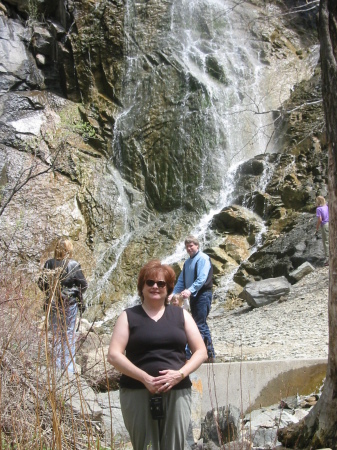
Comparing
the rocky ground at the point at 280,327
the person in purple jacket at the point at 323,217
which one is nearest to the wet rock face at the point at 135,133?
the person in purple jacket at the point at 323,217

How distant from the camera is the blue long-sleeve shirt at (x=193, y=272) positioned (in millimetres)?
6535

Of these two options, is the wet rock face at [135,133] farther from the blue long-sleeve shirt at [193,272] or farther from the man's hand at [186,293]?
the man's hand at [186,293]

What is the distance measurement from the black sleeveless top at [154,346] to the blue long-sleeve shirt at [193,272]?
121 inches

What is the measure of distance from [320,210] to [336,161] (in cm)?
895

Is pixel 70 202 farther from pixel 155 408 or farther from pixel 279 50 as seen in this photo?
pixel 155 408

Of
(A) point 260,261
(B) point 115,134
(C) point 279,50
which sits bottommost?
(A) point 260,261

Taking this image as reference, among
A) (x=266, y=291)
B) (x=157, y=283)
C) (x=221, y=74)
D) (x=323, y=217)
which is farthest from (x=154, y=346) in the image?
(x=221, y=74)

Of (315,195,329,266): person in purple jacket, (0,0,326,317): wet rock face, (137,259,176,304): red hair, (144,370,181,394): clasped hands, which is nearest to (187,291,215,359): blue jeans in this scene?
(137,259,176,304): red hair

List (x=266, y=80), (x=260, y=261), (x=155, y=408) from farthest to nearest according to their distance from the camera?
(x=266, y=80) → (x=260, y=261) → (x=155, y=408)

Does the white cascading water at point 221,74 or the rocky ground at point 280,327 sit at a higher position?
the white cascading water at point 221,74

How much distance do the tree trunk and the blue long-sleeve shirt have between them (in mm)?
2501

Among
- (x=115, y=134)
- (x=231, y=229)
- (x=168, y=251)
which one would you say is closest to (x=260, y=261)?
(x=231, y=229)

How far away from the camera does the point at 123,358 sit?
127 inches

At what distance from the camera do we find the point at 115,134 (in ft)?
66.5
